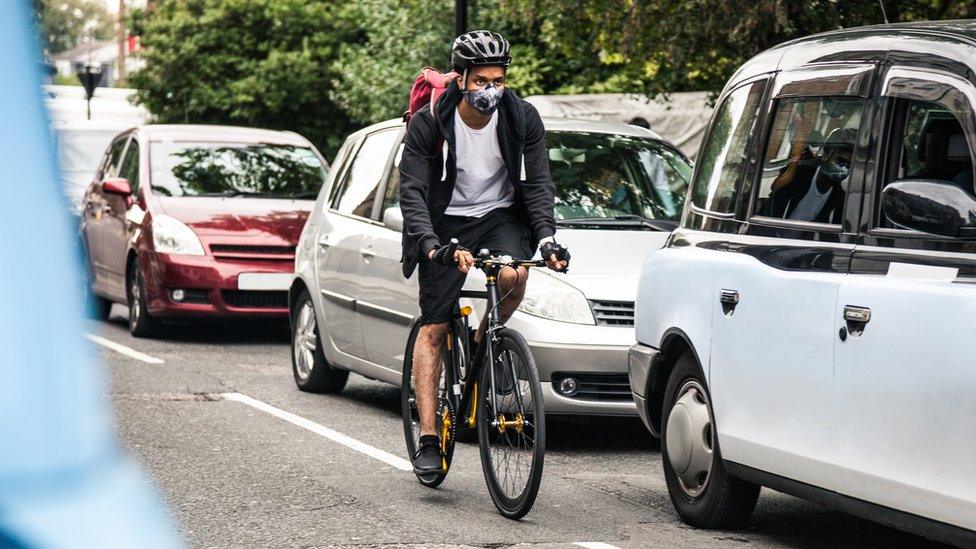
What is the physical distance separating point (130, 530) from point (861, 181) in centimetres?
372

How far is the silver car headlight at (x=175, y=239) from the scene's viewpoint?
1314 cm

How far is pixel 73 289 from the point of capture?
1742 mm

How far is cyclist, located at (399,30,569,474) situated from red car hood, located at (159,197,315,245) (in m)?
6.99

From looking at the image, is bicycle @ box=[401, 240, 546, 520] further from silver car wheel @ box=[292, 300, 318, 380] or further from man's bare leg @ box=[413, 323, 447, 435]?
silver car wheel @ box=[292, 300, 318, 380]

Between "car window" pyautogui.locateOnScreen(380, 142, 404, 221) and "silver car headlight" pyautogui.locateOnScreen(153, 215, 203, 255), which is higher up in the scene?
"car window" pyautogui.locateOnScreen(380, 142, 404, 221)

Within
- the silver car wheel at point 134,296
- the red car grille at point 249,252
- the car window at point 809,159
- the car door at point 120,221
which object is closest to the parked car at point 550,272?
the car window at point 809,159

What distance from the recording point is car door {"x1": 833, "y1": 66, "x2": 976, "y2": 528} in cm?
424

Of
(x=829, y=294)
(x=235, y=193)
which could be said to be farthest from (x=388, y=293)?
(x=235, y=193)

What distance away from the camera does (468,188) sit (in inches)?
250

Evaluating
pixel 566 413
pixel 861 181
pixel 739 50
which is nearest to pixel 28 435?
→ pixel 861 181

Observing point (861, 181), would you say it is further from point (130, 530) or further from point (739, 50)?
point (739, 50)

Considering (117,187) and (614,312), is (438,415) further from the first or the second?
(117,187)

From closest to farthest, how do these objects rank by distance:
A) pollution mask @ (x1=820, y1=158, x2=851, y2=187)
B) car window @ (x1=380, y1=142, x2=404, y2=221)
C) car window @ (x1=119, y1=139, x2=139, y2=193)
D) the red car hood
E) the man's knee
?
pollution mask @ (x1=820, y1=158, x2=851, y2=187), the man's knee, car window @ (x1=380, y1=142, x2=404, y2=221), the red car hood, car window @ (x1=119, y1=139, x2=139, y2=193)

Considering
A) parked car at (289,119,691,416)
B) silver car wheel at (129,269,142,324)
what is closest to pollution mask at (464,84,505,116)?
parked car at (289,119,691,416)
